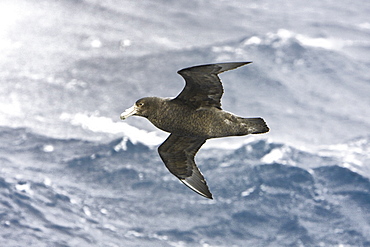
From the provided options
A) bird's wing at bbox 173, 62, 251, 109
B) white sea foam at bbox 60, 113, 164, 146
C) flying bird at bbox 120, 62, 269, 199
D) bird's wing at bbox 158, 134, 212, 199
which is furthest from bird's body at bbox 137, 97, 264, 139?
white sea foam at bbox 60, 113, 164, 146

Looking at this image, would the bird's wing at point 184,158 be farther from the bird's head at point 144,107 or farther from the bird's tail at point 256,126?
the bird's tail at point 256,126

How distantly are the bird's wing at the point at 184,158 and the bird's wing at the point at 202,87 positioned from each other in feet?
4.95

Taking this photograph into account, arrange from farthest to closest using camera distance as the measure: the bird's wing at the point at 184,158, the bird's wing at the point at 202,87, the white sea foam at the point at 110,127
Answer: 1. the white sea foam at the point at 110,127
2. the bird's wing at the point at 184,158
3. the bird's wing at the point at 202,87

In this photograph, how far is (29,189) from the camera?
49.5 meters

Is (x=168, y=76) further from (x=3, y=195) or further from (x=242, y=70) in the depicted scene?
(x=3, y=195)

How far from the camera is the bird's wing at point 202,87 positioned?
1045 centimetres

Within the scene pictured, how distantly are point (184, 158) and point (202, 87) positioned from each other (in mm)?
2168

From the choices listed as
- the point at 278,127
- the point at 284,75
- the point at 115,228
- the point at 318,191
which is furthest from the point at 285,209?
the point at 115,228

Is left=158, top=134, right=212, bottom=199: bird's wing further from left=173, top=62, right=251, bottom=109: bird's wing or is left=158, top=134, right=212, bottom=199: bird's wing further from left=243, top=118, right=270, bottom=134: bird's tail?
left=243, top=118, right=270, bottom=134: bird's tail

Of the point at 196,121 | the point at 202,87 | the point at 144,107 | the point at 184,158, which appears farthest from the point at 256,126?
the point at 184,158

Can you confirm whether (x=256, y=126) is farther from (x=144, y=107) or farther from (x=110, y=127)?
(x=110, y=127)

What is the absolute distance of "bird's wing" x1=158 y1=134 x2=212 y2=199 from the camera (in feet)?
40.4

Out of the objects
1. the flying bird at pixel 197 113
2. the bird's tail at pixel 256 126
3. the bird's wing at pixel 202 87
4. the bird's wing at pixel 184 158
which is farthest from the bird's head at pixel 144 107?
the bird's tail at pixel 256 126

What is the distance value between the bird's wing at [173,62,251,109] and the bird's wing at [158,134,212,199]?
1.51 metres
